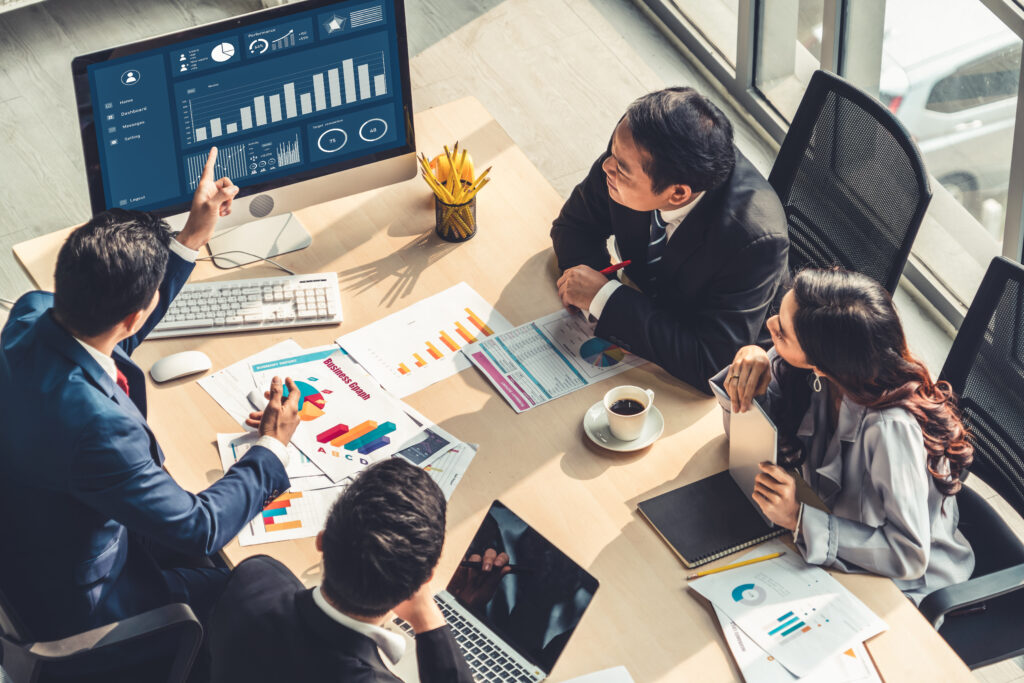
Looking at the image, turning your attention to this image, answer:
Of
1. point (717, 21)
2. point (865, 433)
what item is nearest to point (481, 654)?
point (865, 433)

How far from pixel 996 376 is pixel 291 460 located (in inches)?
58.5

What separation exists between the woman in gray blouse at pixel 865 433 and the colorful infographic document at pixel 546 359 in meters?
0.35

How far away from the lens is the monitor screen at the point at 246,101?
231 cm

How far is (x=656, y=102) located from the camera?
233 centimetres

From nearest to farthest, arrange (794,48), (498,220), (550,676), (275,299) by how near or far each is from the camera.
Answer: (550,676) → (275,299) → (498,220) → (794,48)

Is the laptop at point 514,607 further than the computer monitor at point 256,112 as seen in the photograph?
No

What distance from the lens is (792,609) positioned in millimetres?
1904

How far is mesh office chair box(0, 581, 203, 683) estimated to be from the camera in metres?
1.89

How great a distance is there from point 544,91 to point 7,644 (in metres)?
3.20

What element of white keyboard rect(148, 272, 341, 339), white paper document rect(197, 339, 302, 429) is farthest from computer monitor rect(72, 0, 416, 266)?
white paper document rect(197, 339, 302, 429)

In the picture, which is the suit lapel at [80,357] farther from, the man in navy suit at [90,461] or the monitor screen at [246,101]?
the monitor screen at [246,101]

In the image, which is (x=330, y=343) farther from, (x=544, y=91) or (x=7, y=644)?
(x=544, y=91)

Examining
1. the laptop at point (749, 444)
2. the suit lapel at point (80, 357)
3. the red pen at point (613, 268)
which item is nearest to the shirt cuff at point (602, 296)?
the red pen at point (613, 268)

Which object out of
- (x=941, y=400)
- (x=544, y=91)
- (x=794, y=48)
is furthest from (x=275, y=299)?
(x=794, y=48)
